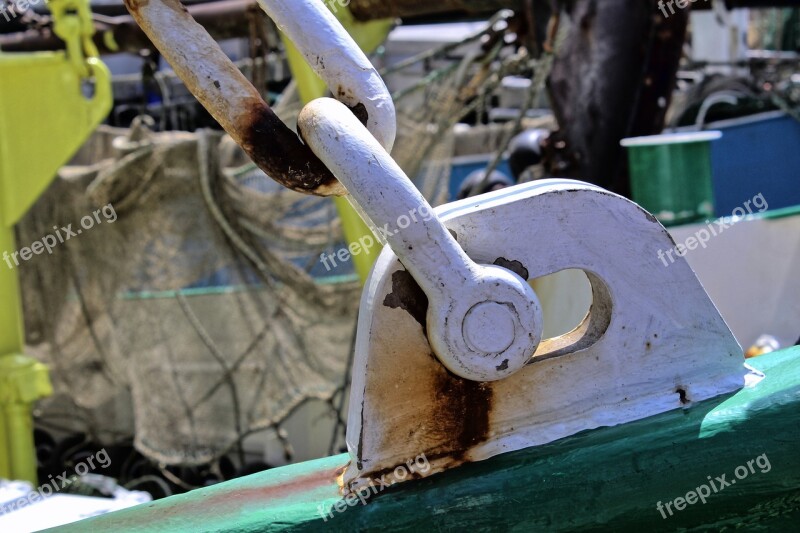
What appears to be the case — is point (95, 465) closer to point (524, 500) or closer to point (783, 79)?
point (524, 500)

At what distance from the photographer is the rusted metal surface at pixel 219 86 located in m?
1.16

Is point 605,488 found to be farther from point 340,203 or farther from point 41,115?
point 41,115

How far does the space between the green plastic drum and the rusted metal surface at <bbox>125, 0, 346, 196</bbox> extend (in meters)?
2.43

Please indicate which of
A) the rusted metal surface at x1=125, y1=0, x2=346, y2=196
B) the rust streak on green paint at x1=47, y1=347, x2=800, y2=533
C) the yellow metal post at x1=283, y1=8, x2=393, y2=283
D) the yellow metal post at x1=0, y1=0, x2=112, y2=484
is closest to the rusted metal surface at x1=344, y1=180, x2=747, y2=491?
the rust streak on green paint at x1=47, y1=347, x2=800, y2=533

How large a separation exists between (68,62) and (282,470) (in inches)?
117

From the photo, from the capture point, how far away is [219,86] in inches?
46.3

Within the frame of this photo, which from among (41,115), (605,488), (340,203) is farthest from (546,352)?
(41,115)

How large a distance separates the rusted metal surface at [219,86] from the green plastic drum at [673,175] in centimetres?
243

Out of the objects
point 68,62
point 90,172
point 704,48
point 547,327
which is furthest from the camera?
point 704,48

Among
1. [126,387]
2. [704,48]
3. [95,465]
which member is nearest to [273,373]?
[126,387]

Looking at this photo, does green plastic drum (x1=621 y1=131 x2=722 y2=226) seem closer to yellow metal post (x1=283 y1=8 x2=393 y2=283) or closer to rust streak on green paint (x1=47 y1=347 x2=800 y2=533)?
yellow metal post (x1=283 y1=8 x2=393 y2=283)

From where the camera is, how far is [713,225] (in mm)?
3381

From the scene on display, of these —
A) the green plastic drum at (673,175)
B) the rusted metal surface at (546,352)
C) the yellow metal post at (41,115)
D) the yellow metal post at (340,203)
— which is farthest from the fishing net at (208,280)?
the rusted metal surface at (546,352)

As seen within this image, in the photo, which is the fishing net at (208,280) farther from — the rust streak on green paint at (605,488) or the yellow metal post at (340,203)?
the rust streak on green paint at (605,488)
